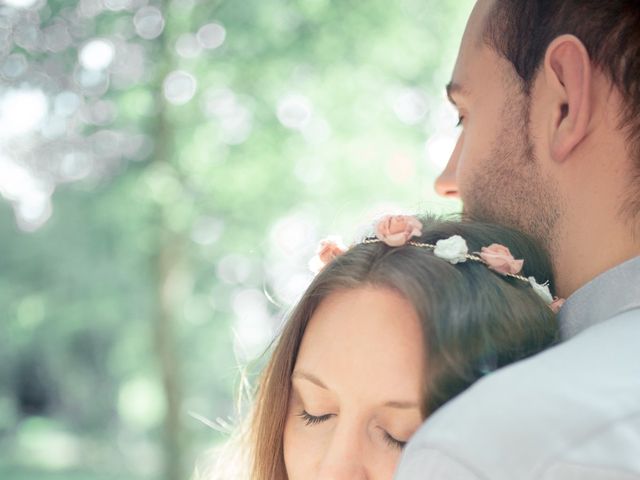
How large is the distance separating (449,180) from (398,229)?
1.27 feet

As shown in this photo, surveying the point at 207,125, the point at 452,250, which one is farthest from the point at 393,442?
the point at 207,125

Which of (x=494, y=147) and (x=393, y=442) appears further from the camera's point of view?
(x=494, y=147)

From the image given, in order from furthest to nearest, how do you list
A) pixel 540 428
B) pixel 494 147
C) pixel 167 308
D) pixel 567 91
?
1. pixel 167 308
2. pixel 494 147
3. pixel 567 91
4. pixel 540 428

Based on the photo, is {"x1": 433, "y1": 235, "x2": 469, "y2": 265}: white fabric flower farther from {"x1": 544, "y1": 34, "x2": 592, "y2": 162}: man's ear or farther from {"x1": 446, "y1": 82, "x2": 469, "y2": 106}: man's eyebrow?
{"x1": 446, "y1": 82, "x2": 469, "y2": 106}: man's eyebrow

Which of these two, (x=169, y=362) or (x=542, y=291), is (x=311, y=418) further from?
(x=169, y=362)

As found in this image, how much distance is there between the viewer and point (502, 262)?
1636mm

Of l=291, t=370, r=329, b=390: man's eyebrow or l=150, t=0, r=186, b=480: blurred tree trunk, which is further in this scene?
l=150, t=0, r=186, b=480: blurred tree trunk

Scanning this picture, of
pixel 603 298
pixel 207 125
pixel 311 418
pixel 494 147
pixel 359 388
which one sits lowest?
pixel 207 125

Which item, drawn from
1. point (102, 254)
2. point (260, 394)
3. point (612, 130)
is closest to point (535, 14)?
point (612, 130)

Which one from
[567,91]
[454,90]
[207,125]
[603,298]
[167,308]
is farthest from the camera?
[207,125]

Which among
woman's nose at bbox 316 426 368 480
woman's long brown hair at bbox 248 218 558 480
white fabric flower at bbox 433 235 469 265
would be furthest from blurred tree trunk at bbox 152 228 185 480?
woman's nose at bbox 316 426 368 480

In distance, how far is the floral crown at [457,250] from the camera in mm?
1638

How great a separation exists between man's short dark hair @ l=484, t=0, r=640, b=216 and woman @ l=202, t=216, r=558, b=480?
260 mm

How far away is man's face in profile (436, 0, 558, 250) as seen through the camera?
1.80 metres
